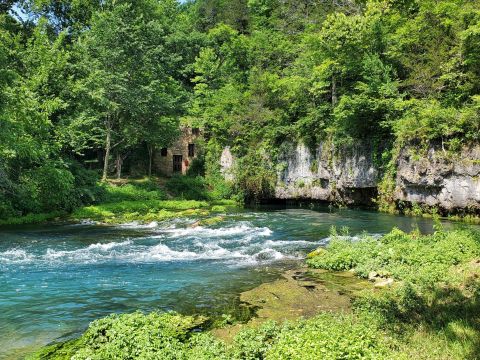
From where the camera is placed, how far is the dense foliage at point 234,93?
2392 centimetres

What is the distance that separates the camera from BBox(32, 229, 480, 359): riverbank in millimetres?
6168

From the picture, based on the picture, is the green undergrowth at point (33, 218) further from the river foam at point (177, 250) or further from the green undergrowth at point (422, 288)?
the green undergrowth at point (422, 288)

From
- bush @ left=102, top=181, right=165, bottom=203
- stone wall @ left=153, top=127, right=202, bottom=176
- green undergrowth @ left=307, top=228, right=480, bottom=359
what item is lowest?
green undergrowth @ left=307, top=228, right=480, bottom=359

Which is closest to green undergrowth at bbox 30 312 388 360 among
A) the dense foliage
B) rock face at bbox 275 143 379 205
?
the dense foliage

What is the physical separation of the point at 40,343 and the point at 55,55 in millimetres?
28250

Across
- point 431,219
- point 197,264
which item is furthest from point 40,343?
point 431,219

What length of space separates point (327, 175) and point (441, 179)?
29.1 feet

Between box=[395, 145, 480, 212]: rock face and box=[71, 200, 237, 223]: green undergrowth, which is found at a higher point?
box=[395, 145, 480, 212]: rock face

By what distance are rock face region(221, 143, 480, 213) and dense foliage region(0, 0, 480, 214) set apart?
79cm

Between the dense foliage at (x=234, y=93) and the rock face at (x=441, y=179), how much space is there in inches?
26.8

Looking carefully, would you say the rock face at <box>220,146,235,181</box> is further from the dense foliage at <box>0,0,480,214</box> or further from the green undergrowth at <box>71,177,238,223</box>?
the green undergrowth at <box>71,177,238,223</box>

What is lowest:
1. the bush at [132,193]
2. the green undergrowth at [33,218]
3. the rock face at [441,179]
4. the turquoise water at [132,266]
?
the turquoise water at [132,266]

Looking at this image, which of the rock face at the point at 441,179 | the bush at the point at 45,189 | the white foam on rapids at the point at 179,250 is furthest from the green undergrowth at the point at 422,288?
the bush at the point at 45,189

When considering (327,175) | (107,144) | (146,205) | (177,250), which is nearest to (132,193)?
(146,205)
